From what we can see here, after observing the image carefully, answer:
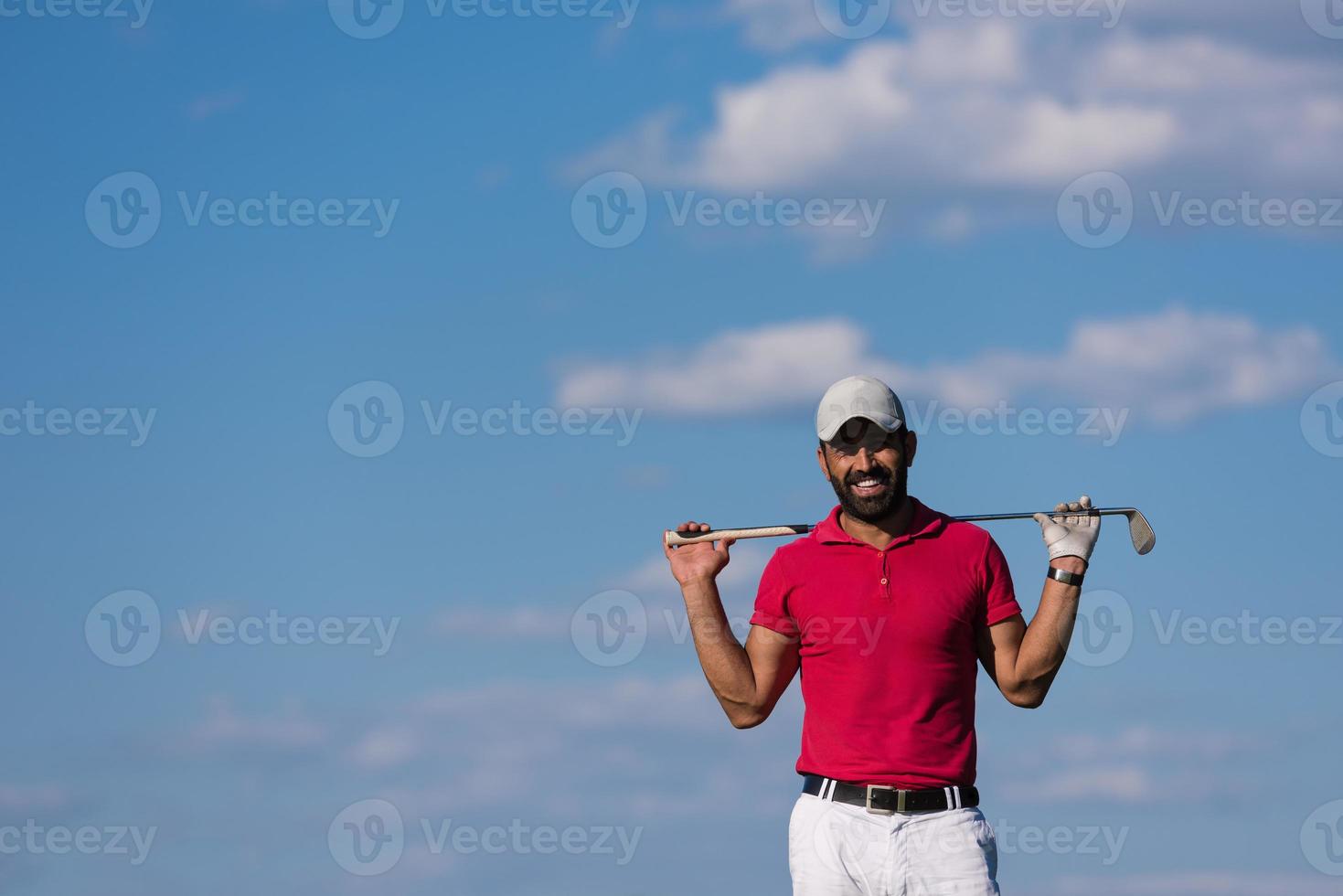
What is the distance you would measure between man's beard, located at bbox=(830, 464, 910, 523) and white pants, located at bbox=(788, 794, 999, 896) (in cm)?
125

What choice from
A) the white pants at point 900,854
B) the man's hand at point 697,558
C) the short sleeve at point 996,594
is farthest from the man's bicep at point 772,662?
the short sleeve at point 996,594

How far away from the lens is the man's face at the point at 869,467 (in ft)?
20.9

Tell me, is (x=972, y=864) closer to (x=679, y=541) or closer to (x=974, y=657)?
(x=974, y=657)

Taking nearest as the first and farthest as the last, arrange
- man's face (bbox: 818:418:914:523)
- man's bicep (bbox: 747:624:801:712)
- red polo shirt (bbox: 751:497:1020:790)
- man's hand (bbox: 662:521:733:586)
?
1. red polo shirt (bbox: 751:497:1020:790)
2. man's face (bbox: 818:418:914:523)
3. man's bicep (bbox: 747:624:801:712)
4. man's hand (bbox: 662:521:733:586)

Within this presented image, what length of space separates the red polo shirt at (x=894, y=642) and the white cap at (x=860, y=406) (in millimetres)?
480

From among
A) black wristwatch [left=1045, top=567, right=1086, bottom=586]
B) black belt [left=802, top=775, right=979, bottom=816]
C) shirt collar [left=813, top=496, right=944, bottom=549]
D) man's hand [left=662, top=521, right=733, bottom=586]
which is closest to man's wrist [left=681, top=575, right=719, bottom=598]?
man's hand [left=662, top=521, right=733, bottom=586]

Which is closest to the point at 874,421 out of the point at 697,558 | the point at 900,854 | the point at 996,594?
the point at 996,594

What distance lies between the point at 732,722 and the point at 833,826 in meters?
0.80

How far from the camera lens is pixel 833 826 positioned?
19.9 feet

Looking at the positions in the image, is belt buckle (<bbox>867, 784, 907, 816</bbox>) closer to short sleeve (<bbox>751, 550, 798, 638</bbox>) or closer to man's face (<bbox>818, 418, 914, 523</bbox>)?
short sleeve (<bbox>751, 550, 798, 638</bbox>)

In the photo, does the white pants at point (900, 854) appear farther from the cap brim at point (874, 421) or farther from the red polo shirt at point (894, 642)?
the cap brim at point (874, 421)

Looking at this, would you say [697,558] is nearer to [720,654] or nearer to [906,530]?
[720,654]

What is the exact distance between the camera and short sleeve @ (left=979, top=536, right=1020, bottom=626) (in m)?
6.32

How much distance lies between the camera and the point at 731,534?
698 cm
